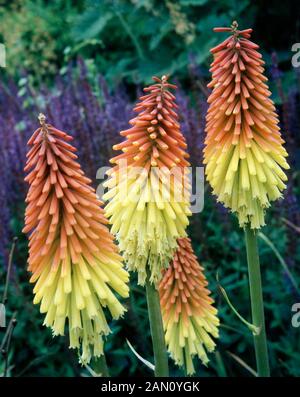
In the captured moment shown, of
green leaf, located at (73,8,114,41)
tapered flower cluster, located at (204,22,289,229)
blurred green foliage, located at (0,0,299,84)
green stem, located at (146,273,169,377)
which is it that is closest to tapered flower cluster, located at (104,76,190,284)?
green stem, located at (146,273,169,377)

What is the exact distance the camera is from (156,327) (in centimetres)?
287

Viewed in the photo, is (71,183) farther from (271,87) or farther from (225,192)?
(271,87)

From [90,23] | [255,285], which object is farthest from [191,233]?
[90,23]

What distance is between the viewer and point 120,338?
521cm

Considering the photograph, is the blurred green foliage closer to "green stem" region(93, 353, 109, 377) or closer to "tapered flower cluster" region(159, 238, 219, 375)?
"tapered flower cluster" region(159, 238, 219, 375)

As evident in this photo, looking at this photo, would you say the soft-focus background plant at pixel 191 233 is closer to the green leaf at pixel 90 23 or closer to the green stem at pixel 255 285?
the green stem at pixel 255 285

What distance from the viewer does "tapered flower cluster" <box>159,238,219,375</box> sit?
340 centimetres

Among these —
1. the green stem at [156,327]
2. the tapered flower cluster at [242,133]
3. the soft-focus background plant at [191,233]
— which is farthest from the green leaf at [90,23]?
the green stem at [156,327]

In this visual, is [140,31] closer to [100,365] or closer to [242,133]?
[242,133]

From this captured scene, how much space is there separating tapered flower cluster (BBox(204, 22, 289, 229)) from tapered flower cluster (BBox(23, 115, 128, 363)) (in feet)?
2.45

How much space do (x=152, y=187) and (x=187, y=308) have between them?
947 millimetres

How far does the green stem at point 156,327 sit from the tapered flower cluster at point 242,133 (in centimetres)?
61
